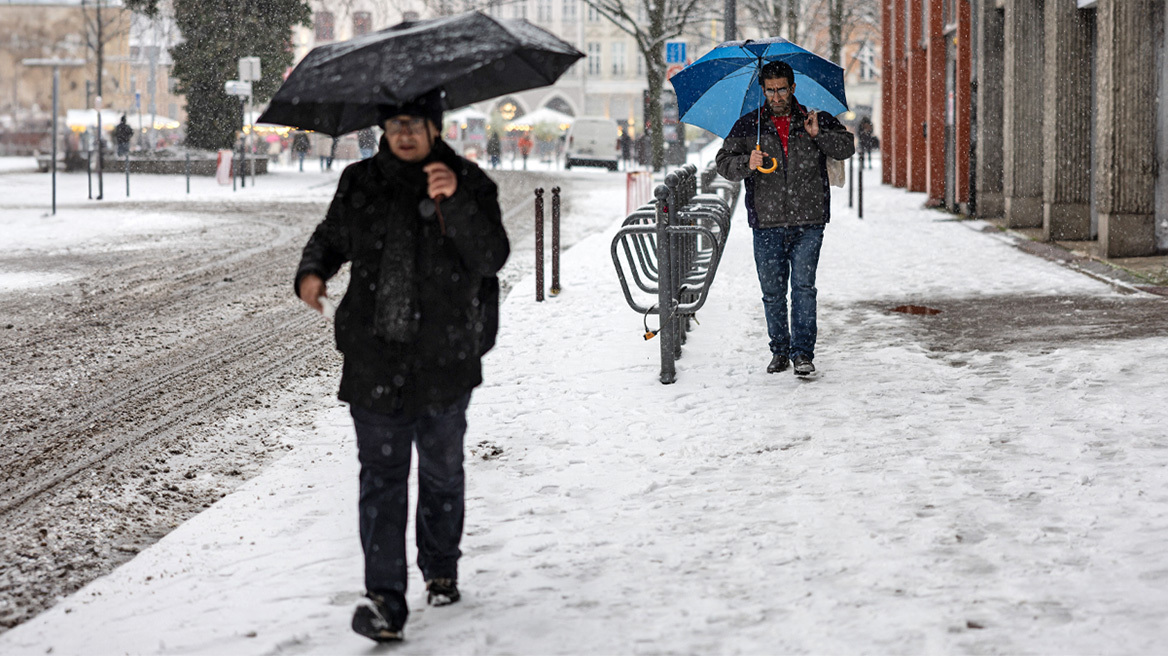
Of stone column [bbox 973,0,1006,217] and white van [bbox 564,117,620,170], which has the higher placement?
white van [bbox 564,117,620,170]

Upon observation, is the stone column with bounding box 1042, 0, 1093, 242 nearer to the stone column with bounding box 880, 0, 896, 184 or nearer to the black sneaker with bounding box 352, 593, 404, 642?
the black sneaker with bounding box 352, 593, 404, 642

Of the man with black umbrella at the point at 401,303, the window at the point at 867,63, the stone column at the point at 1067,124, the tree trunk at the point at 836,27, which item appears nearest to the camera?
the man with black umbrella at the point at 401,303

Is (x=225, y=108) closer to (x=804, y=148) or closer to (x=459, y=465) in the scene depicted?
(x=804, y=148)

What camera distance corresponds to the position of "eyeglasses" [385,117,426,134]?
13.2 feet

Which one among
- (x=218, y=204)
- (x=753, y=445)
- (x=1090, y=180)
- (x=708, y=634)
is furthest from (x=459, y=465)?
(x=218, y=204)

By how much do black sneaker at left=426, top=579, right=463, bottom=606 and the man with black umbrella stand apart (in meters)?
0.26

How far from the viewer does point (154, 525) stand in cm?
561

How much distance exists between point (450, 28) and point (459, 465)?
132 centimetres

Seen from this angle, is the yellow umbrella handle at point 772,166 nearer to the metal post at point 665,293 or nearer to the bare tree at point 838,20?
the metal post at point 665,293

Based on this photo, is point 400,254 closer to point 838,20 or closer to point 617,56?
point 838,20

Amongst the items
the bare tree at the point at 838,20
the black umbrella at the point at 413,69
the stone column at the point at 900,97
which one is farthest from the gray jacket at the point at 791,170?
the bare tree at the point at 838,20

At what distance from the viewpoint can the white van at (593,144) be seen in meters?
50.6

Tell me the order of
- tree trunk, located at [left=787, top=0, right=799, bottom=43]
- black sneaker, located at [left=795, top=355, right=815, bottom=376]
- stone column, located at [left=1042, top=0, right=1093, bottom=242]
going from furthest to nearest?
tree trunk, located at [left=787, top=0, right=799, bottom=43] → stone column, located at [left=1042, top=0, right=1093, bottom=242] → black sneaker, located at [left=795, top=355, right=815, bottom=376]

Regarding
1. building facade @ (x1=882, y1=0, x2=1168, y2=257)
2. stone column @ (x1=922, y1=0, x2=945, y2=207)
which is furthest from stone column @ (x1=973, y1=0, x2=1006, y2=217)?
stone column @ (x1=922, y1=0, x2=945, y2=207)
